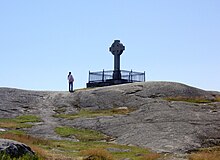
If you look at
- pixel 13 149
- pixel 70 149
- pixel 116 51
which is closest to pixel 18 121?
pixel 70 149

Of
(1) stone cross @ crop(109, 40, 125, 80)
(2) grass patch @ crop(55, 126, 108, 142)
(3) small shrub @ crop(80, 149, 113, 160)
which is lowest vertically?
(2) grass patch @ crop(55, 126, 108, 142)

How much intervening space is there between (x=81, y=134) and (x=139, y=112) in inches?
269

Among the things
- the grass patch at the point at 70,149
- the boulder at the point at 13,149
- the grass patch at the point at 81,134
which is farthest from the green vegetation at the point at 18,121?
the boulder at the point at 13,149

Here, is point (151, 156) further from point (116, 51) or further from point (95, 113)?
point (116, 51)

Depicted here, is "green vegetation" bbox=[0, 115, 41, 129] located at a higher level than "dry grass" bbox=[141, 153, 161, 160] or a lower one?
higher

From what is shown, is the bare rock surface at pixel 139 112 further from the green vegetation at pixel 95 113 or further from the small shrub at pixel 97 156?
the small shrub at pixel 97 156

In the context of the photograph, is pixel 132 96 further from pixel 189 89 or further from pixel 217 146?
pixel 217 146

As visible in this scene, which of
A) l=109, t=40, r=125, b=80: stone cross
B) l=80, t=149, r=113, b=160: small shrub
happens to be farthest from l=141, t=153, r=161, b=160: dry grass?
l=109, t=40, r=125, b=80: stone cross

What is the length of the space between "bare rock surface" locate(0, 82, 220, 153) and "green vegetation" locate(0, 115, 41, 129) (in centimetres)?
83

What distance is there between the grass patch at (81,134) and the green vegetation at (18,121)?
111 inches

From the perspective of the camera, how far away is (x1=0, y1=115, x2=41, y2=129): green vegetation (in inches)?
1264

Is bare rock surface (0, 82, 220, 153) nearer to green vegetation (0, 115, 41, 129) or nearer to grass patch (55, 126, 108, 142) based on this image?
grass patch (55, 126, 108, 142)

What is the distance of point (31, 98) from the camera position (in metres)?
43.8

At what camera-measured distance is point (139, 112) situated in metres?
35.5
